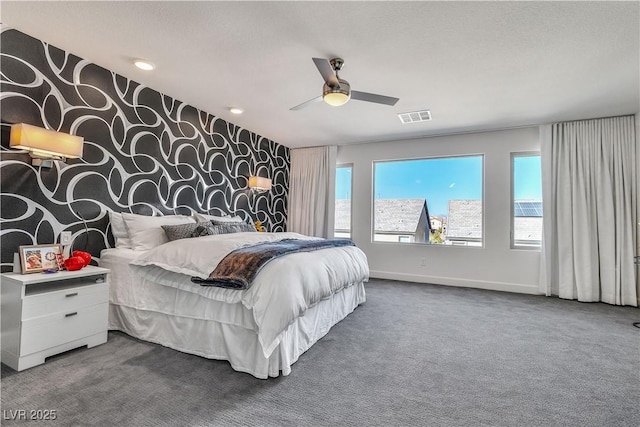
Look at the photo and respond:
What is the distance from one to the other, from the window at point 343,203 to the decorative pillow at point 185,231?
9.99 feet

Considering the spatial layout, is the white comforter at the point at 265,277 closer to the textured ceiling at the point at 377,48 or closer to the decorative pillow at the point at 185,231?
the decorative pillow at the point at 185,231

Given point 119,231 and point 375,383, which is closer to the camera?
point 375,383

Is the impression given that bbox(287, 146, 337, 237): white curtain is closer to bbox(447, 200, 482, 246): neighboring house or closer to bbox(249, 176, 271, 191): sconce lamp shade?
bbox(249, 176, 271, 191): sconce lamp shade

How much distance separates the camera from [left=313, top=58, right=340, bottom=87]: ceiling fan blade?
2.26 meters

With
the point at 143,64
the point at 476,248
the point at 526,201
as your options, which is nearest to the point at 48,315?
the point at 143,64

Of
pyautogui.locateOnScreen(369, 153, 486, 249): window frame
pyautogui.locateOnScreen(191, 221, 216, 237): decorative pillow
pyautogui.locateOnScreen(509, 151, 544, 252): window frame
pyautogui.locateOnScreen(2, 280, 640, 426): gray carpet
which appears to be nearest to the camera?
pyautogui.locateOnScreen(2, 280, 640, 426): gray carpet

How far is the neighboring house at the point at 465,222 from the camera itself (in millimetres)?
4874

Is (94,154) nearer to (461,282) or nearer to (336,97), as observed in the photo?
(336,97)

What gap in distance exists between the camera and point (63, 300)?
87.3 inches

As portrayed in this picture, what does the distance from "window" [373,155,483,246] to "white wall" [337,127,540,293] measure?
0.13m

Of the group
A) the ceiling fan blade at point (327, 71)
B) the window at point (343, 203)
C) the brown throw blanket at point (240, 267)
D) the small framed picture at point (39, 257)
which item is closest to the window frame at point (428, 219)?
the window at point (343, 203)

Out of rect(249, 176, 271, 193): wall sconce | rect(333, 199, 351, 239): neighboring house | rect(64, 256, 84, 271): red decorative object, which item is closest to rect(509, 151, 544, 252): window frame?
rect(333, 199, 351, 239): neighboring house

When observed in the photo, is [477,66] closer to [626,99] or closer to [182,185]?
[626,99]

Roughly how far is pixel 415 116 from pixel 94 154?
3.74m
